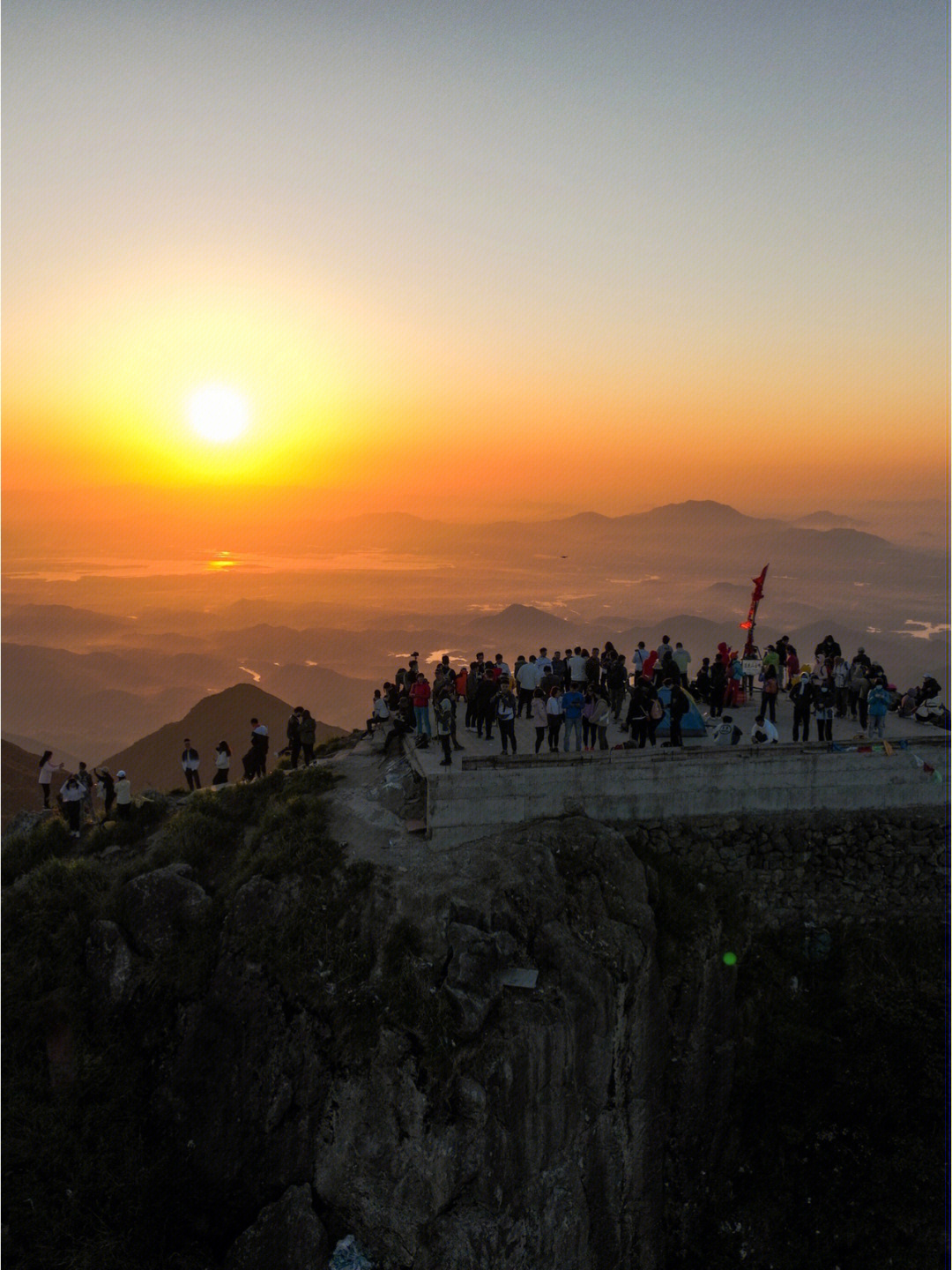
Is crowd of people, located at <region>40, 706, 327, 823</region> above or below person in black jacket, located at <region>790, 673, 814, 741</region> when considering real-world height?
below


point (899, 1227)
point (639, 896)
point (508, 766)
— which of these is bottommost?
point (899, 1227)

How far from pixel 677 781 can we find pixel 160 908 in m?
10.8

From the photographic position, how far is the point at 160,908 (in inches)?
740

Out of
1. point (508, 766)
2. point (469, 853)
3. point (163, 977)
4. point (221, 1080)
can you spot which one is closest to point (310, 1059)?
point (221, 1080)

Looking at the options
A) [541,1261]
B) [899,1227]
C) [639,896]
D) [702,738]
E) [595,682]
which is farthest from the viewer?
[595,682]

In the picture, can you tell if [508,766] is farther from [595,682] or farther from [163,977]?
[163,977]

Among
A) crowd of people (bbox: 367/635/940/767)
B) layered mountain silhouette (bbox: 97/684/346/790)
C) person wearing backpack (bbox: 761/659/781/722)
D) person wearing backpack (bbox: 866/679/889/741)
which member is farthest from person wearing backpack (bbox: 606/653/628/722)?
layered mountain silhouette (bbox: 97/684/346/790)

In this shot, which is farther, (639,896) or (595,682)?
(595,682)

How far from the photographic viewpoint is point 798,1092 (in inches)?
720

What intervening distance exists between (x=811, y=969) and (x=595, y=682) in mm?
8515

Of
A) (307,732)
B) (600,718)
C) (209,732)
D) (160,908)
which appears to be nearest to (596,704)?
(600,718)

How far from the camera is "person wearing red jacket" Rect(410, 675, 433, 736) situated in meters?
22.6

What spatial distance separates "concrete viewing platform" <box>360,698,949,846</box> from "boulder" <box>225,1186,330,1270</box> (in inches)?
262

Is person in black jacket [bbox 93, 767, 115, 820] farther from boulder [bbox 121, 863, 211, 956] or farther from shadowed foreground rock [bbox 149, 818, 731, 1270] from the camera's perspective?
shadowed foreground rock [bbox 149, 818, 731, 1270]
